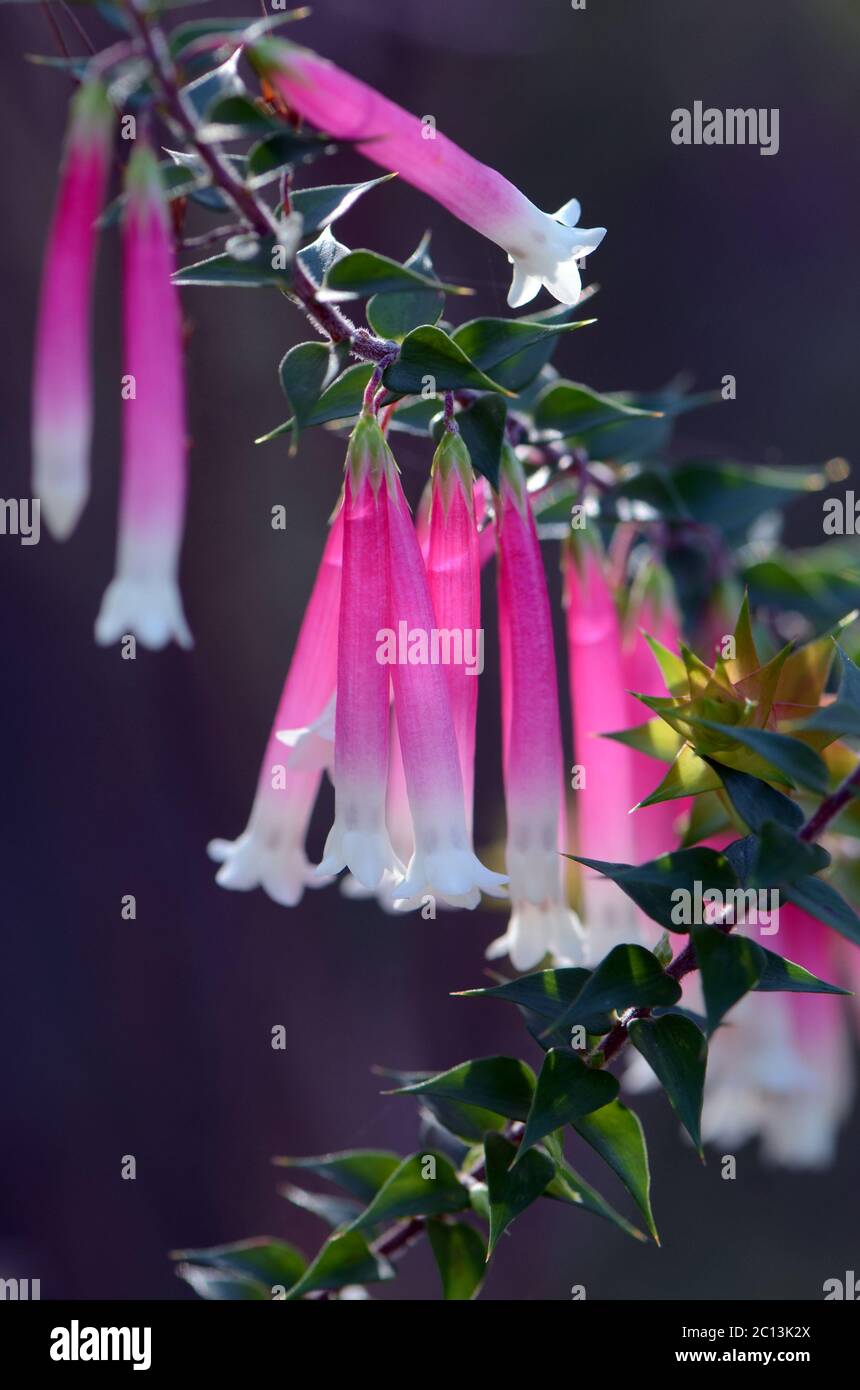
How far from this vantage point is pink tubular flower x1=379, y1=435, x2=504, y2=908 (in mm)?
463

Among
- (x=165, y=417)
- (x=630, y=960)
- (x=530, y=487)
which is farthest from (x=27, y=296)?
(x=630, y=960)

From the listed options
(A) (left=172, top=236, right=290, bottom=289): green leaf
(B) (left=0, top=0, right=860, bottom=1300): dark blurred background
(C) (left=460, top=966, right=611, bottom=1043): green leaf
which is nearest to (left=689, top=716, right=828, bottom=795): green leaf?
(C) (left=460, top=966, right=611, bottom=1043): green leaf

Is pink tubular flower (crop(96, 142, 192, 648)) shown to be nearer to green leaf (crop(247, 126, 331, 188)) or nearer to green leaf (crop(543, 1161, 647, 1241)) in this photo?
green leaf (crop(247, 126, 331, 188))

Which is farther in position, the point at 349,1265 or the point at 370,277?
the point at 349,1265

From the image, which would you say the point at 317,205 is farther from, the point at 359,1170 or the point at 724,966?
the point at 359,1170

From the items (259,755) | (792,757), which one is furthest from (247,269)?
(259,755)

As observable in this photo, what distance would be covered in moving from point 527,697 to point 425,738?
0.07 m

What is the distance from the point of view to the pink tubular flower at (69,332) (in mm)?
359

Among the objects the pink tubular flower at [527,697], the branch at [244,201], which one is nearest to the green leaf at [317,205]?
the branch at [244,201]

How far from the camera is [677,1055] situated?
1.42 ft

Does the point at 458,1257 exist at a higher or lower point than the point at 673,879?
lower

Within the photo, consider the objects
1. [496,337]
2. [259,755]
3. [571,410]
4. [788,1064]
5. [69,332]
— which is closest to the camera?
[69,332]

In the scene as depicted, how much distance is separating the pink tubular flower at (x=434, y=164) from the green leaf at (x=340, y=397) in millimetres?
71
